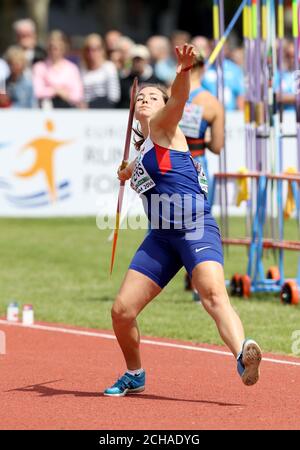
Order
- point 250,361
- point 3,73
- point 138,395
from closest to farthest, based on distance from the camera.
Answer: point 250,361, point 138,395, point 3,73

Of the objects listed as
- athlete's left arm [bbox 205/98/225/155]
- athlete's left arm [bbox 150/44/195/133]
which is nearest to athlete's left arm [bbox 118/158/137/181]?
athlete's left arm [bbox 150/44/195/133]

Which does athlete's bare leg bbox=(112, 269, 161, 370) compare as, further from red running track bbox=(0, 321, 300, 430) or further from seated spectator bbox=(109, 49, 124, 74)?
seated spectator bbox=(109, 49, 124, 74)

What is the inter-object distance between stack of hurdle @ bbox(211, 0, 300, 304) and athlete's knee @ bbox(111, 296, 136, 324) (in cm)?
462

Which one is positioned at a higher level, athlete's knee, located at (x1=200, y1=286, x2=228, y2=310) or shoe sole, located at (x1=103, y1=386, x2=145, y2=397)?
athlete's knee, located at (x1=200, y1=286, x2=228, y2=310)

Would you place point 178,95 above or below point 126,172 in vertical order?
above

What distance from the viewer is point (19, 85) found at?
22688mm

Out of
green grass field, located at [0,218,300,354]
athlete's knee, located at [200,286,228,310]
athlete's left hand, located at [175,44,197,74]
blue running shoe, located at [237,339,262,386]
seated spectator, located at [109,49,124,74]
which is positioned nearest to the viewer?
blue running shoe, located at [237,339,262,386]

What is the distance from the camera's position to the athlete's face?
8891mm

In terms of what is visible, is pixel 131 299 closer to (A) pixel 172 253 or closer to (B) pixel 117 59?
(A) pixel 172 253

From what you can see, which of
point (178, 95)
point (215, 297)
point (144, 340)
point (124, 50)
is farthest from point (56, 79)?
point (215, 297)

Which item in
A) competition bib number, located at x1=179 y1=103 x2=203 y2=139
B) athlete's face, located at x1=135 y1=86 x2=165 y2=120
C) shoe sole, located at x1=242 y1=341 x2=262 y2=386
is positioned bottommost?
shoe sole, located at x1=242 y1=341 x2=262 y2=386

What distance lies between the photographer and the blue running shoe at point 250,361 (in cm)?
830

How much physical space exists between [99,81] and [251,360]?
1490 cm

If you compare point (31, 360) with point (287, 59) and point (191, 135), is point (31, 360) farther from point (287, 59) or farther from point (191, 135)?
point (287, 59)
